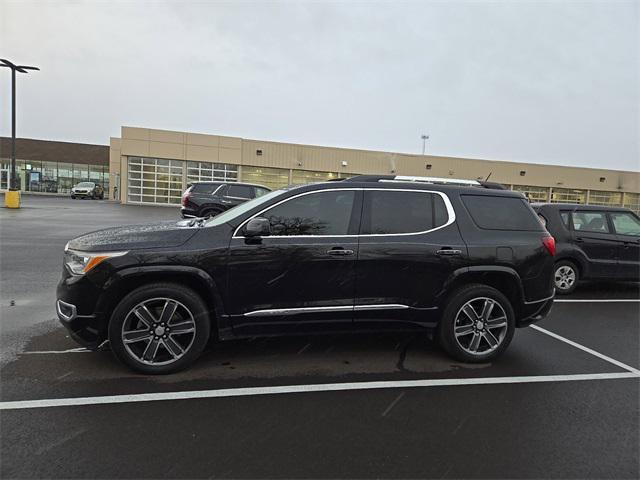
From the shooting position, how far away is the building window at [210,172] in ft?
111

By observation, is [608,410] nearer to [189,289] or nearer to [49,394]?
[189,289]

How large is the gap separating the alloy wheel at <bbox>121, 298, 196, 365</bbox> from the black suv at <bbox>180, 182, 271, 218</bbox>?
11.5 metres

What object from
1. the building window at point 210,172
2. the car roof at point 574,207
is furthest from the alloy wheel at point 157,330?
the building window at point 210,172

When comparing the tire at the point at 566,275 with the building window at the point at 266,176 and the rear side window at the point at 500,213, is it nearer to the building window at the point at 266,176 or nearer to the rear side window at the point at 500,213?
the rear side window at the point at 500,213

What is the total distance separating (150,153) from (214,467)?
33547 mm

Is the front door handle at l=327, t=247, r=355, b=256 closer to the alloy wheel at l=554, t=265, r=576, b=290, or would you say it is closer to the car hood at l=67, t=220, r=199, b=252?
the car hood at l=67, t=220, r=199, b=252

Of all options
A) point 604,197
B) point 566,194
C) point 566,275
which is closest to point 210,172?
point 566,275

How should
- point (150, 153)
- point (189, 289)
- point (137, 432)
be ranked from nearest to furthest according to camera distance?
point (137, 432)
point (189, 289)
point (150, 153)

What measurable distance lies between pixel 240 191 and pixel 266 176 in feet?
65.1

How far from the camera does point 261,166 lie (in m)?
35.0

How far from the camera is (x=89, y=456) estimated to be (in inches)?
108

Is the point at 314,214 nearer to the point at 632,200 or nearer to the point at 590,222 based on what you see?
the point at 590,222

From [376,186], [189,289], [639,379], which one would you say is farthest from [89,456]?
[639,379]

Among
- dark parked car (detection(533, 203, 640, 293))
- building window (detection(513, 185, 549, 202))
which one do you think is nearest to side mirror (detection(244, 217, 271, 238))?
dark parked car (detection(533, 203, 640, 293))
